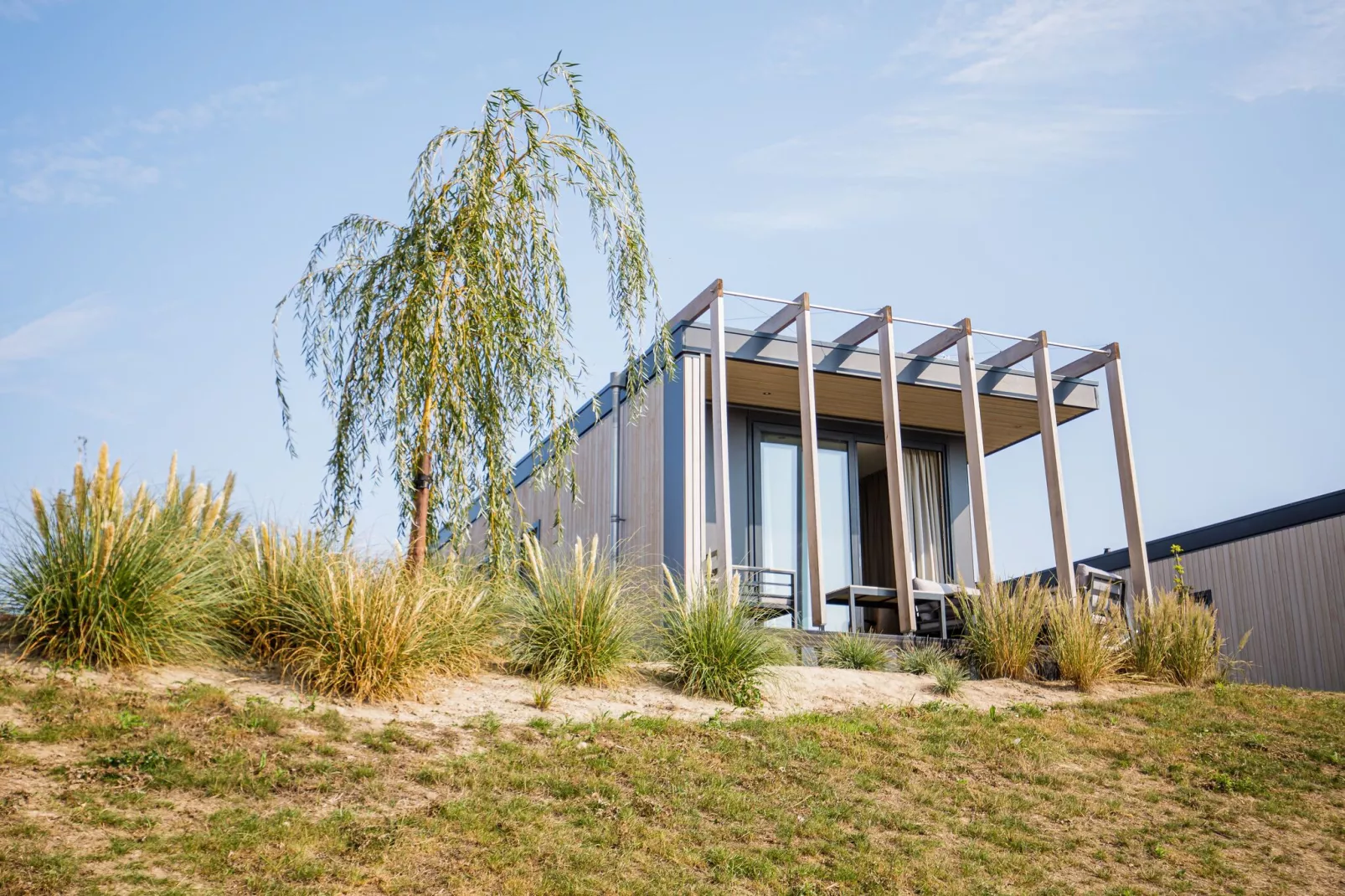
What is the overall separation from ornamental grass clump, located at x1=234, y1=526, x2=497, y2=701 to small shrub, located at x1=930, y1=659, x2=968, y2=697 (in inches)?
135

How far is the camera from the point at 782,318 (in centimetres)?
1047

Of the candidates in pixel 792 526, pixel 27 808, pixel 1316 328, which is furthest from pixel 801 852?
pixel 1316 328

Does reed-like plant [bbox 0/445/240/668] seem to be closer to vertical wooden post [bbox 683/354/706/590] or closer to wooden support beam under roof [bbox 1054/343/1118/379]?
vertical wooden post [bbox 683/354/706/590]

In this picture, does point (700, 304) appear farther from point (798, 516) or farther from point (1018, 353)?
point (1018, 353)

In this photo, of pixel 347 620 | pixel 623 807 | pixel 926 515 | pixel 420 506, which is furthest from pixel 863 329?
pixel 623 807

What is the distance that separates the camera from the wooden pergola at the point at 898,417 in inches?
370

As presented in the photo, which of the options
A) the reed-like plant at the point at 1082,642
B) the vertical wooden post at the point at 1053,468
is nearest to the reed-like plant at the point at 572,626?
the reed-like plant at the point at 1082,642

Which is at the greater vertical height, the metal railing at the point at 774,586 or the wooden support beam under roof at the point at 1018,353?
the wooden support beam under roof at the point at 1018,353

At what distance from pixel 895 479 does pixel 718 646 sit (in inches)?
146

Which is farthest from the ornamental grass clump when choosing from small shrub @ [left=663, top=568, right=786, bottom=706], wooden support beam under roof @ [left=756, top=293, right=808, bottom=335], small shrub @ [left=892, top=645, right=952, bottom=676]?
wooden support beam under roof @ [left=756, top=293, right=808, bottom=335]

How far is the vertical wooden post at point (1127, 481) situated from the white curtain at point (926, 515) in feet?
8.96

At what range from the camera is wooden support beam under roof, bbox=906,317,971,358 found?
10680 millimetres

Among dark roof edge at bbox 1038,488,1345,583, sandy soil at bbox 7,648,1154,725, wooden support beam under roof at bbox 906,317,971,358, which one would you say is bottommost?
sandy soil at bbox 7,648,1154,725

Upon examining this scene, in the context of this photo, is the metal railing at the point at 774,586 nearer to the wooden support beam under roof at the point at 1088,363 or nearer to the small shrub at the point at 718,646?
the small shrub at the point at 718,646
